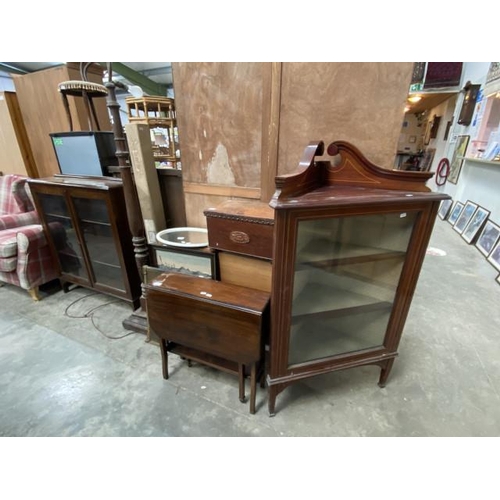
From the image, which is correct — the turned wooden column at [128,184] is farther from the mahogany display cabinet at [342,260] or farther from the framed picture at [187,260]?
the mahogany display cabinet at [342,260]

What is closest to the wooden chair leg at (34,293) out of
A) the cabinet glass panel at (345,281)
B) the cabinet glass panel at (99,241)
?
the cabinet glass panel at (99,241)

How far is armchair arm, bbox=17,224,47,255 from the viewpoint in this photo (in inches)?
79.5

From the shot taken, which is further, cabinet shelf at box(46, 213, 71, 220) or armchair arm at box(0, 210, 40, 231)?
armchair arm at box(0, 210, 40, 231)

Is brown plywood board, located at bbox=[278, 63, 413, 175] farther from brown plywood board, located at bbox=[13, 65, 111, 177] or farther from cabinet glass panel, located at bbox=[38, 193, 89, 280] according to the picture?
brown plywood board, located at bbox=[13, 65, 111, 177]

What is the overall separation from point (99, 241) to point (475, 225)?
4.47m

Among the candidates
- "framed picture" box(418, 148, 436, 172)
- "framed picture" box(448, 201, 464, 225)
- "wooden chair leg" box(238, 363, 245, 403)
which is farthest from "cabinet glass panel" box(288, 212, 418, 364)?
"framed picture" box(418, 148, 436, 172)

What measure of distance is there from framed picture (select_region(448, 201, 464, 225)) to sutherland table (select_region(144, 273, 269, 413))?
14.7 ft

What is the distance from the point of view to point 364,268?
1.23 meters

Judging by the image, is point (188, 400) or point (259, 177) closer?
point (188, 400)

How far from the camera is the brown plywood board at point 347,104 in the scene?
1.16 m

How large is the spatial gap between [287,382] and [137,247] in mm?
1224

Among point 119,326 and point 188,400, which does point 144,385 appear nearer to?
point 188,400

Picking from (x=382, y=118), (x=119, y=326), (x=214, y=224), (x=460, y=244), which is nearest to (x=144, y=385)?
(x=119, y=326)

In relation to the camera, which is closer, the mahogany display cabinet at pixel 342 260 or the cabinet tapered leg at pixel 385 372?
the mahogany display cabinet at pixel 342 260
